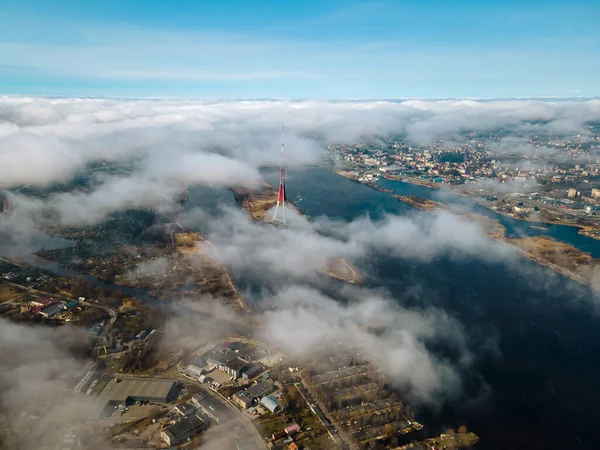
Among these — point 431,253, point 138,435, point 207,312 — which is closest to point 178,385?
point 138,435

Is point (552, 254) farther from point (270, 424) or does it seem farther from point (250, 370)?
point (270, 424)

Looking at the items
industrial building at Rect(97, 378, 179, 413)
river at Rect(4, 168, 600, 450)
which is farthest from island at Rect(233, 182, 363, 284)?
industrial building at Rect(97, 378, 179, 413)

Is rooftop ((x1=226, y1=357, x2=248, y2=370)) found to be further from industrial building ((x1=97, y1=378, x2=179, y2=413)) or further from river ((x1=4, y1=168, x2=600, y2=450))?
river ((x1=4, y1=168, x2=600, y2=450))

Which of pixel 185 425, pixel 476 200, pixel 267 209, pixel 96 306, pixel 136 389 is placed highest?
pixel 476 200

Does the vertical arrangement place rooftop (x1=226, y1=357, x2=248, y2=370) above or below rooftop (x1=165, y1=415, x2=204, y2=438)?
above

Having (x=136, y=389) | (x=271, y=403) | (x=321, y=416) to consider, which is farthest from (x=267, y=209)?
(x=321, y=416)

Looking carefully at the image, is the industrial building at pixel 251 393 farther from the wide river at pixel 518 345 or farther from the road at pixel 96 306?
the road at pixel 96 306
